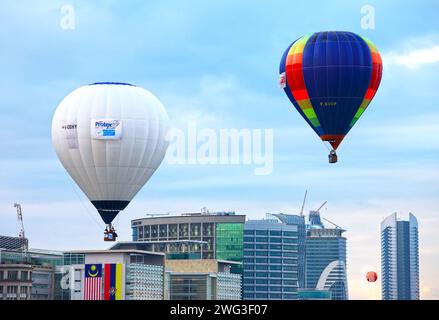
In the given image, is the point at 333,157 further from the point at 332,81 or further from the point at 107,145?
the point at 107,145

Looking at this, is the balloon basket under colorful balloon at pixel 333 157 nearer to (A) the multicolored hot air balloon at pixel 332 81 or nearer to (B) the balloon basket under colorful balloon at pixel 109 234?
(A) the multicolored hot air balloon at pixel 332 81

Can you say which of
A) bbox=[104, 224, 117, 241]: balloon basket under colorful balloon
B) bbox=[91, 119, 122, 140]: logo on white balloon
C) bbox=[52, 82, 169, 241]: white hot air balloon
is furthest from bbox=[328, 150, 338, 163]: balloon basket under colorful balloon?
bbox=[91, 119, 122, 140]: logo on white balloon

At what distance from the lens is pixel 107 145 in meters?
123

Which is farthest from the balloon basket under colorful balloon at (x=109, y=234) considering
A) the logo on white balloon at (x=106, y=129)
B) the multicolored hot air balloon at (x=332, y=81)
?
the multicolored hot air balloon at (x=332, y=81)

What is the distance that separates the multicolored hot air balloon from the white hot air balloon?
20921 millimetres

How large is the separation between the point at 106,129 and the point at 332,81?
89.7 feet

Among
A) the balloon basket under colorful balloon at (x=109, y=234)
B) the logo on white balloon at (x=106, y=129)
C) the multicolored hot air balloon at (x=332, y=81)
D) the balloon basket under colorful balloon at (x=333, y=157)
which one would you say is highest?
the multicolored hot air balloon at (x=332, y=81)

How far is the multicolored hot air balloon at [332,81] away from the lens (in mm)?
106562

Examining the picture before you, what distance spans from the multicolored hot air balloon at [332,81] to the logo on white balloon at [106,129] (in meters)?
21.6

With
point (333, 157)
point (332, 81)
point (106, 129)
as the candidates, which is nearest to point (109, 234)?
point (106, 129)
